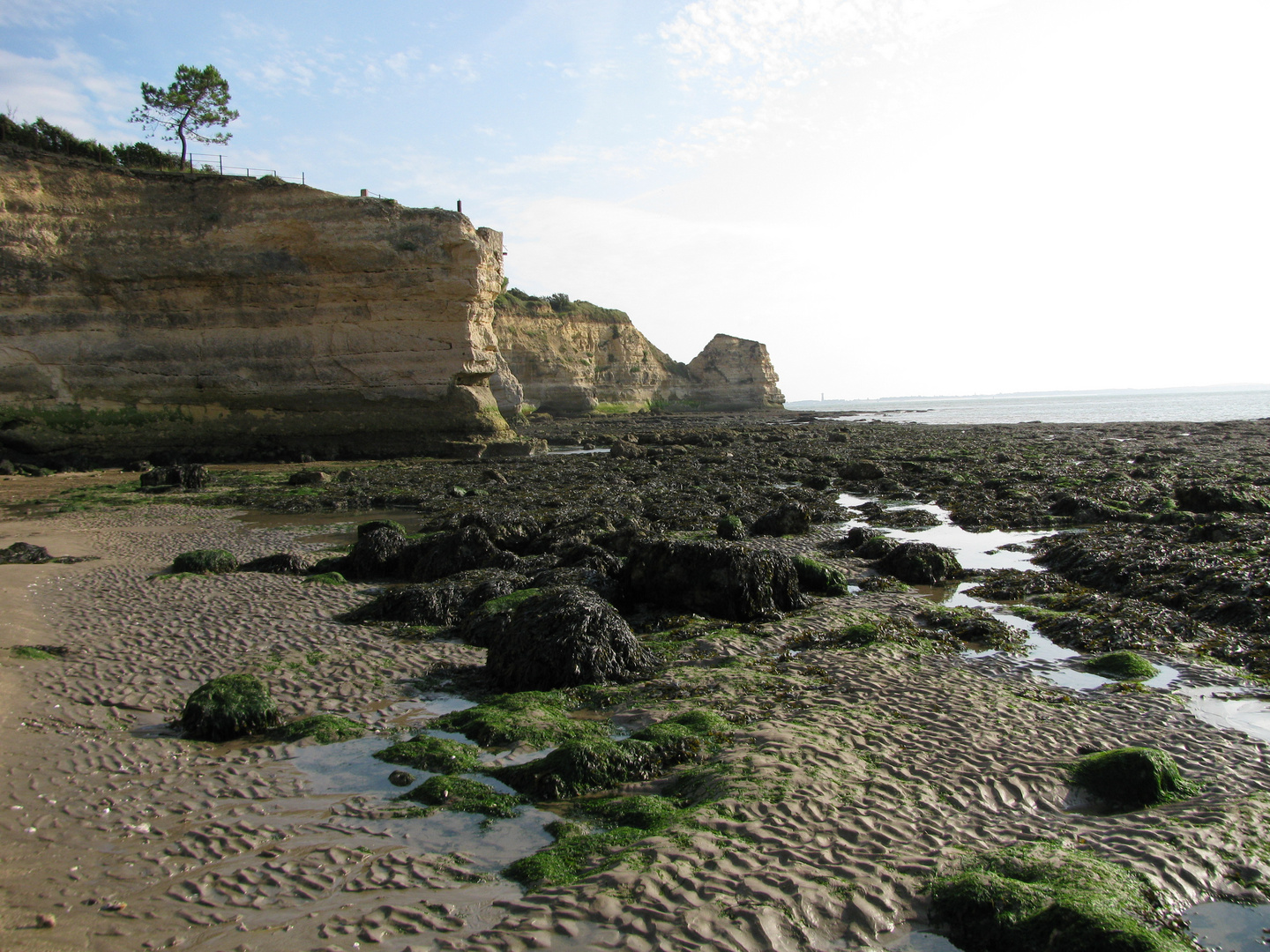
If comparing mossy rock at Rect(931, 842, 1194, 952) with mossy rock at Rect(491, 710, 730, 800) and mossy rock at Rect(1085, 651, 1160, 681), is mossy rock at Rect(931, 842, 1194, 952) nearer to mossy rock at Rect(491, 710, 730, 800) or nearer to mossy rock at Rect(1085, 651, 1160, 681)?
mossy rock at Rect(491, 710, 730, 800)

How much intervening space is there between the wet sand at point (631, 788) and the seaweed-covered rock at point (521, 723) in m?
0.52

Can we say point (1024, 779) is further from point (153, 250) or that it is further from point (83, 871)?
point (153, 250)

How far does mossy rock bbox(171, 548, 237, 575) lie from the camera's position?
1102 centimetres

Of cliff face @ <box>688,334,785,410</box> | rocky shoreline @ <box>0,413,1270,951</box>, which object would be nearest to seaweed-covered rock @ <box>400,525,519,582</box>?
rocky shoreline @ <box>0,413,1270,951</box>

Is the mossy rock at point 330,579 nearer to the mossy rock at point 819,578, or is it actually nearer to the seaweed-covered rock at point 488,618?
the seaweed-covered rock at point 488,618

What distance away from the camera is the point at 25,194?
24.7m

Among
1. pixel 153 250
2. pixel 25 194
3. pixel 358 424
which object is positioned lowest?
pixel 358 424

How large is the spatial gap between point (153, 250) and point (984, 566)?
28744 millimetres

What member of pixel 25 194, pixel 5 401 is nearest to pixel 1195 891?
pixel 5 401

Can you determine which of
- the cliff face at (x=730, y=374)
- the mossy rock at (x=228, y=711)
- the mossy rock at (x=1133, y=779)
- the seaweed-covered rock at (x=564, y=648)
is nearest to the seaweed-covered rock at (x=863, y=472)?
the seaweed-covered rock at (x=564, y=648)

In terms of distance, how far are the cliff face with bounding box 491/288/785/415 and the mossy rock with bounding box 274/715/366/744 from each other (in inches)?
1220

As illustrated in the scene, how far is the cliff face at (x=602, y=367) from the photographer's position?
58938 mm

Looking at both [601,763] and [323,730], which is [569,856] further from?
[323,730]

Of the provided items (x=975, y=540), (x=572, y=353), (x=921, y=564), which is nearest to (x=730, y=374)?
(x=572, y=353)
